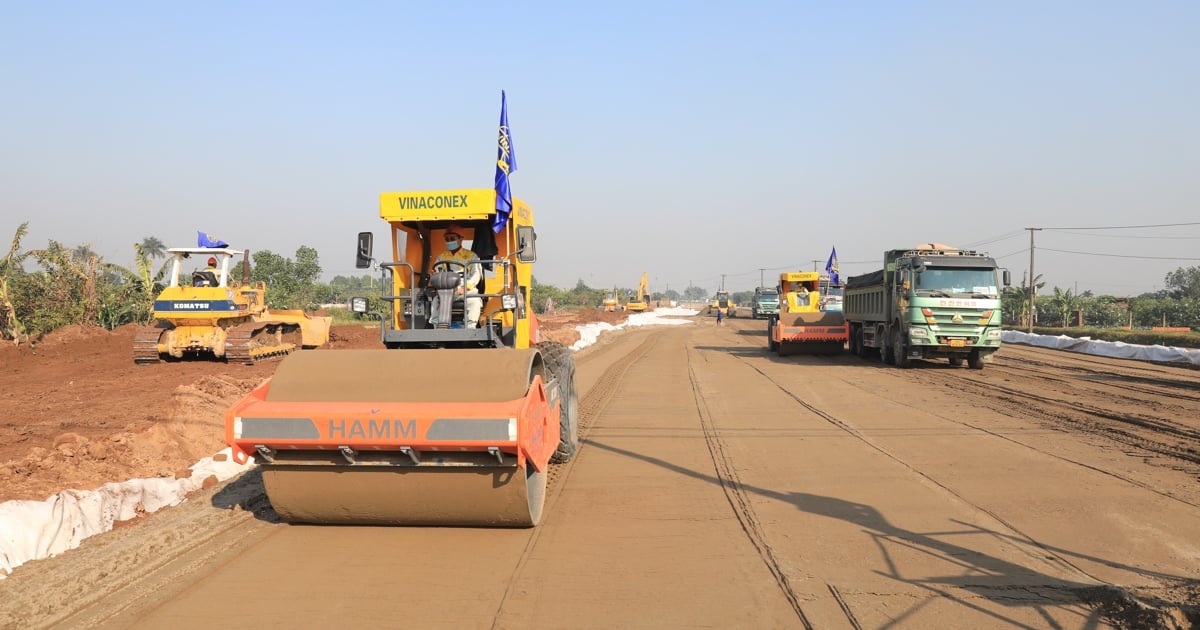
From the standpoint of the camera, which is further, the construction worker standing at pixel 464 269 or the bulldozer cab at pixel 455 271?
the construction worker standing at pixel 464 269

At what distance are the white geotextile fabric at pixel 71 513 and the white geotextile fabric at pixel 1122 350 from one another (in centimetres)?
2452

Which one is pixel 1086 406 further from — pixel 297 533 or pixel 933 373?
pixel 297 533

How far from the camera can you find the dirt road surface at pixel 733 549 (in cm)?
445

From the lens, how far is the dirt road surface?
4445mm

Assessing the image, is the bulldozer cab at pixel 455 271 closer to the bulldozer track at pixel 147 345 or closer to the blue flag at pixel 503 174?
the blue flag at pixel 503 174

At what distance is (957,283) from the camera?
1914 cm

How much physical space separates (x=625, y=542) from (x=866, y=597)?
1.76 metres

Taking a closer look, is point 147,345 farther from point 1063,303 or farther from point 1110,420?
point 1063,303

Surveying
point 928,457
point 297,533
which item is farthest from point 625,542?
point 928,457

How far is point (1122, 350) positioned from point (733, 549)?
24.8 m

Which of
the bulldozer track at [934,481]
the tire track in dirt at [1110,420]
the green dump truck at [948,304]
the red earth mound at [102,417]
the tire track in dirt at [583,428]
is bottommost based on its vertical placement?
the tire track in dirt at [583,428]

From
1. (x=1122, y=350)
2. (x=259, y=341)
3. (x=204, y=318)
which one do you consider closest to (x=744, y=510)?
(x=204, y=318)

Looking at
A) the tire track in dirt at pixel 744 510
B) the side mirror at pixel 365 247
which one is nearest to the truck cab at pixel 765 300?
the tire track in dirt at pixel 744 510

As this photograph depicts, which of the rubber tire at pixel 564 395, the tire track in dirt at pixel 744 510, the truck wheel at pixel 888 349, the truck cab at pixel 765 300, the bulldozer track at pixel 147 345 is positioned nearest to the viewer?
the tire track in dirt at pixel 744 510
